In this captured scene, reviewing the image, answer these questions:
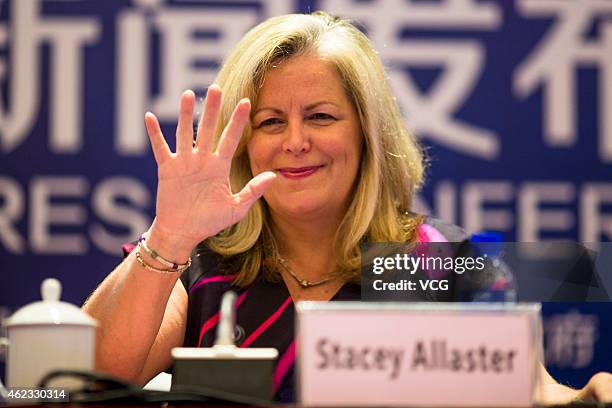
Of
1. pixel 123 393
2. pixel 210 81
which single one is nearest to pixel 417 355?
pixel 123 393

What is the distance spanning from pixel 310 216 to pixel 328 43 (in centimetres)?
35

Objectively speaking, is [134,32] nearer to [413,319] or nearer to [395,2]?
[395,2]

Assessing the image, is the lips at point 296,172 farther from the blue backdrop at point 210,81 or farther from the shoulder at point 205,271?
the blue backdrop at point 210,81

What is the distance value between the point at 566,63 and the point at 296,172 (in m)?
1.39

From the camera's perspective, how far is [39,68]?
2838mm

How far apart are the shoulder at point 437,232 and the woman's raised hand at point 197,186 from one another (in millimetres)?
545

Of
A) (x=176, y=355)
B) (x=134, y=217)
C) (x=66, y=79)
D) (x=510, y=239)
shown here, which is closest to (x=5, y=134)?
(x=66, y=79)

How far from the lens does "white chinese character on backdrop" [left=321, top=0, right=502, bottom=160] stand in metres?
2.85

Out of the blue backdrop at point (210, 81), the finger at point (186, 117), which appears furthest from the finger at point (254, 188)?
the blue backdrop at point (210, 81)

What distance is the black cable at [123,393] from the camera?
97 cm

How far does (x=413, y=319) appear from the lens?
38.2 inches

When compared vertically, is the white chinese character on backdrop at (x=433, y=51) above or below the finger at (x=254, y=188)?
above

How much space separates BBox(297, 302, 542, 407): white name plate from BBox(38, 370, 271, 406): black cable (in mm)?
92

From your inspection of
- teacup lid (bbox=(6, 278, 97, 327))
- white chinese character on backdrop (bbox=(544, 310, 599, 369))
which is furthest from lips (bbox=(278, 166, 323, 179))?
teacup lid (bbox=(6, 278, 97, 327))
